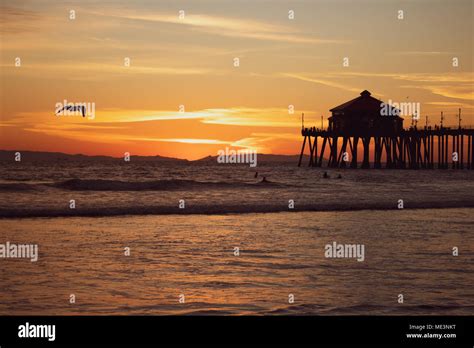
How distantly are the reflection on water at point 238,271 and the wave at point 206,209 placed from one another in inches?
235

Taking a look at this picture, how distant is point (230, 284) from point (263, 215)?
14949mm

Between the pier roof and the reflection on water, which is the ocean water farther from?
the pier roof

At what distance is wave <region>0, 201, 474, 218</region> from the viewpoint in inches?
992

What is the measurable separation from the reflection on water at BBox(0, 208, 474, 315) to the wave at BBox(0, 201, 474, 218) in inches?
235

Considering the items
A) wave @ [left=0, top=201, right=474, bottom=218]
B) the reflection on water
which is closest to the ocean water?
the reflection on water

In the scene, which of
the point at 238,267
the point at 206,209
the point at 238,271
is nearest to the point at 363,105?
the point at 206,209

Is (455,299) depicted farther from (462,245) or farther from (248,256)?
(462,245)

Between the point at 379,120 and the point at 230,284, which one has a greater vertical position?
the point at 379,120

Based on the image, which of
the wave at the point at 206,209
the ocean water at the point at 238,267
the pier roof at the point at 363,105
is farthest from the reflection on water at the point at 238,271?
the pier roof at the point at 363,105

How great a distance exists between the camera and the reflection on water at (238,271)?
8805mm
